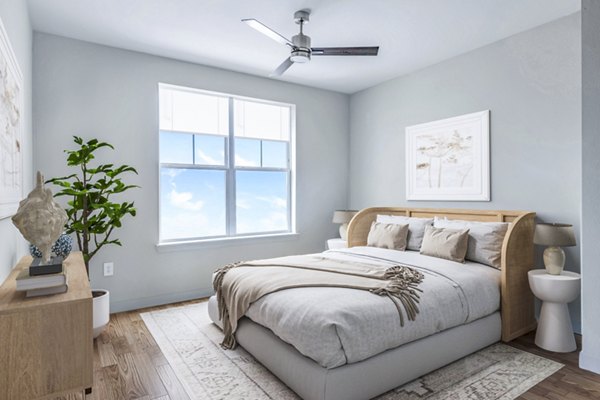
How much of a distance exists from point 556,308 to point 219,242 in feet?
10.9

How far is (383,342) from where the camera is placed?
6.40ft

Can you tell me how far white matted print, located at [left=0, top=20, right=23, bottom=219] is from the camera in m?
1.72

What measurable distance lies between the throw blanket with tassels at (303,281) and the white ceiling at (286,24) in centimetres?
213

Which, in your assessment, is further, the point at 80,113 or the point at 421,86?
the point at 421,86

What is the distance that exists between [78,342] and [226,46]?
3.03 metres

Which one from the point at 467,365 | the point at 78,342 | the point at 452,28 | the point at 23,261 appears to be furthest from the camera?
the point at 452,28

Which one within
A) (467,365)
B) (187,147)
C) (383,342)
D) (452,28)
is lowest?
(467,365)

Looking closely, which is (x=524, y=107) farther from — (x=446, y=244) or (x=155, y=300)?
(x=155, y=300)

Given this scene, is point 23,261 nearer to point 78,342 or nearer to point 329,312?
point 78,342

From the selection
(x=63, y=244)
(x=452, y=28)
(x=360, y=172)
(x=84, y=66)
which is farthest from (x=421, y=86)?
(x=63, y=244)

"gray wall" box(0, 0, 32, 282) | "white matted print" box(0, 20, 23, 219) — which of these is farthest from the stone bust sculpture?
"gray wall" box(0, 0, 32, 282)

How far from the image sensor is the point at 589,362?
7.49 feet

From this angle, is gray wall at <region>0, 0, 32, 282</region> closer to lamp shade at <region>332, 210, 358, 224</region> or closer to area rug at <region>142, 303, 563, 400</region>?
area rug at <region>142, 303, 563, 400</region>

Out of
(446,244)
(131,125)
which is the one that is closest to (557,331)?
(446,244)
